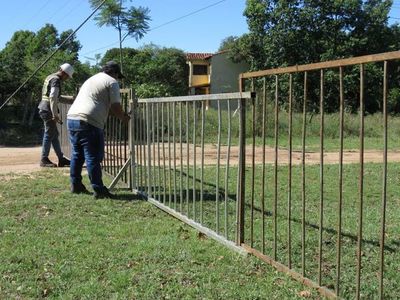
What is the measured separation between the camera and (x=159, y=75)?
5403cm

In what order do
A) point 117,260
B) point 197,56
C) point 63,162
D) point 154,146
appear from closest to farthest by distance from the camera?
1. point 117,260
2. point 154,146
3. point 63,162
4. point 197,56

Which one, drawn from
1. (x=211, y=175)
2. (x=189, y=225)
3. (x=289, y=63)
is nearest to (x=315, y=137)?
(x=211, y=175)

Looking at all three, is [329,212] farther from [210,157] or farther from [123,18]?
[123,18]

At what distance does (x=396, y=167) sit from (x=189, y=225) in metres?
7.05

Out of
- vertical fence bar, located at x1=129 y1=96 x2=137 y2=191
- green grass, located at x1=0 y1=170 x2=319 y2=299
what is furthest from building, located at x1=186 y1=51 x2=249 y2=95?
green grass, located at x1=0 y1=170 x2=319 y2=299

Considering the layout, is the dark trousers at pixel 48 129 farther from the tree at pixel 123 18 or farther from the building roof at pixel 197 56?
the building roof at pixel 197 56

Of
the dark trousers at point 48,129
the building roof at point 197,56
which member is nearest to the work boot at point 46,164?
the dark trousers at point 48,129

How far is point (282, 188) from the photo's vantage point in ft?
28.4

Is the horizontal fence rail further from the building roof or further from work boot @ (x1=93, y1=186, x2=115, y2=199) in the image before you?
the building roof

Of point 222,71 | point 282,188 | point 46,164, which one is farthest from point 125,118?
point 222,71

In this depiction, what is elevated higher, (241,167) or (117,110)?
(117,110)

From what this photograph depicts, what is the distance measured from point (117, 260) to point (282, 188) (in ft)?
14.4

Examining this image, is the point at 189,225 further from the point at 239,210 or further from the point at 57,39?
the point at 57,39

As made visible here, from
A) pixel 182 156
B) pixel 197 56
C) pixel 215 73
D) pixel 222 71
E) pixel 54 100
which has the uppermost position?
pixel 197 56
